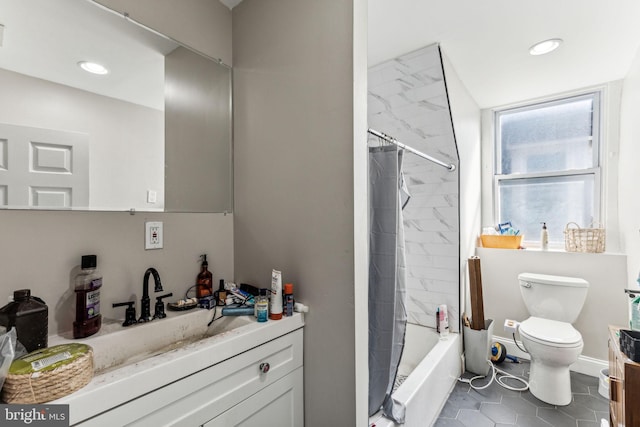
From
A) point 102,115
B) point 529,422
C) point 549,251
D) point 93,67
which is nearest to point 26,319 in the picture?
point 102,115

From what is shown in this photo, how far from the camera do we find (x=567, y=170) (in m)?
2.71

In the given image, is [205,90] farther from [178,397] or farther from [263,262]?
[178,397]

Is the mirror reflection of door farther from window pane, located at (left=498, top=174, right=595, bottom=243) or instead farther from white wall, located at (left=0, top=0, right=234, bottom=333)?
window pane, located at (left=498, top=174, right=595, bottom=243)

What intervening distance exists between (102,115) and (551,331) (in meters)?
2.93

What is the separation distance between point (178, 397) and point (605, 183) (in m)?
3.48

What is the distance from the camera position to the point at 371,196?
1478 millimetres

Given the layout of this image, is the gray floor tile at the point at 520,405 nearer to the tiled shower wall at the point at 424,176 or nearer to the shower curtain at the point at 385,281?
the tiled shower wall at the point at 424,176

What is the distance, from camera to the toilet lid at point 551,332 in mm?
1896

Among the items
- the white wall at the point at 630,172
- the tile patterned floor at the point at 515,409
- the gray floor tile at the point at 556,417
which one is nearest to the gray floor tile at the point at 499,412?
the tile patterned floor at the point at 515,409

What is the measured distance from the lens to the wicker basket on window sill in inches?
94.0

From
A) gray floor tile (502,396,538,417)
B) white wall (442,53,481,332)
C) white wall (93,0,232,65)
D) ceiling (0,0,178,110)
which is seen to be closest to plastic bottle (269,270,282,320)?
ceiling (0,0,178,110)

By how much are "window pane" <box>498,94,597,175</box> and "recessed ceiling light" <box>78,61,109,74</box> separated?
11.2ft

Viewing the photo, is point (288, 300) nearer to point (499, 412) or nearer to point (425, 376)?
point (425, 376)

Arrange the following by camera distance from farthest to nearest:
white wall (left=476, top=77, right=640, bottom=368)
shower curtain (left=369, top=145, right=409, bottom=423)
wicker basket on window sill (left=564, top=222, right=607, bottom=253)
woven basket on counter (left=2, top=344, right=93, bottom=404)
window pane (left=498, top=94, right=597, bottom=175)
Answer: window pane (left=498, top=94, right=597, bottom=175)
wicker basket on window sill (left=564, top=222, right=607, bottom=253)
white wall (left=476, top=77, right=640, bottom=368)
shower curtain (left=369, top=145, right=409, bottom=423)
woven basket on counter (left=2, top=344, right=93, bottom=404)
